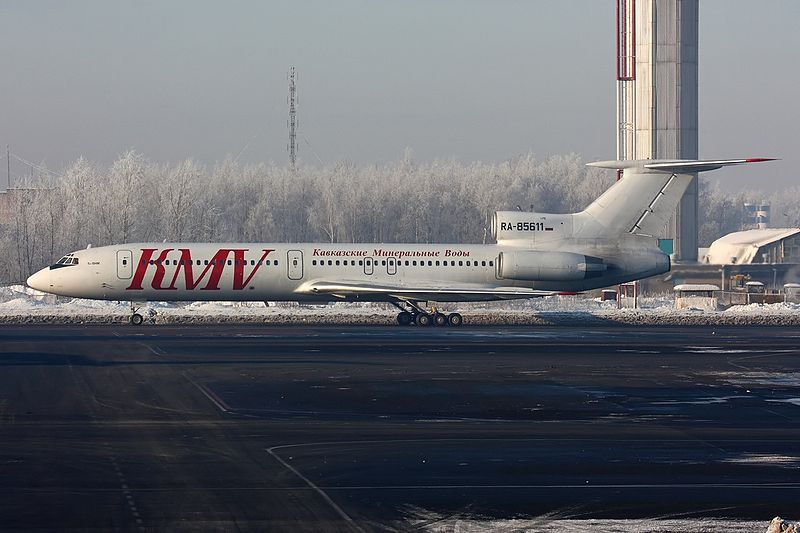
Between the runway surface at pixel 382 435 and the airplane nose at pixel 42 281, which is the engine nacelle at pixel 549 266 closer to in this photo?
the runway surface at pixel 382 435

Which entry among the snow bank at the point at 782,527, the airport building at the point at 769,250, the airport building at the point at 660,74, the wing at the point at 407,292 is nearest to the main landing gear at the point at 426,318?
the wing at the point at 407,292

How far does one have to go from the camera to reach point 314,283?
45.4 metres

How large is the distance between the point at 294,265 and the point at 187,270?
421 cm

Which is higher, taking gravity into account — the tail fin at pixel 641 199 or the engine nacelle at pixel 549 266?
the tail fin at pixel 641 199

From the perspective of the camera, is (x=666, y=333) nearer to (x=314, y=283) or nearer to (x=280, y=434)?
(x=314, y=283)

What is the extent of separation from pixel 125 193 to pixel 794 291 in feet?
180

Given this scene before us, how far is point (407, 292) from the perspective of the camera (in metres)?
44.5

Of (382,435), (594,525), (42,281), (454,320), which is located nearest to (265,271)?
(454,320)

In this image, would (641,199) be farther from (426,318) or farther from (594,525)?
(594,525)

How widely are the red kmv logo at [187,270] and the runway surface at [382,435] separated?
1062 centimetres

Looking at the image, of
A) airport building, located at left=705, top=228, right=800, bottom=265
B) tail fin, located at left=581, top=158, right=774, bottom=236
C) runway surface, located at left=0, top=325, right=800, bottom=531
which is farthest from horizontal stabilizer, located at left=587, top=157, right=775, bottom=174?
airport building, located at left=705, top=228, right=800, bottom=265

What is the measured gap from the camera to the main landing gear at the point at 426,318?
151 feet

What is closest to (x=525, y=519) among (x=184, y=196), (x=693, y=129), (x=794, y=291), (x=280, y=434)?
(x=280, y=434)

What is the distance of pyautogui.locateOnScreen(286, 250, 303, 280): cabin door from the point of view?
4525 cm
